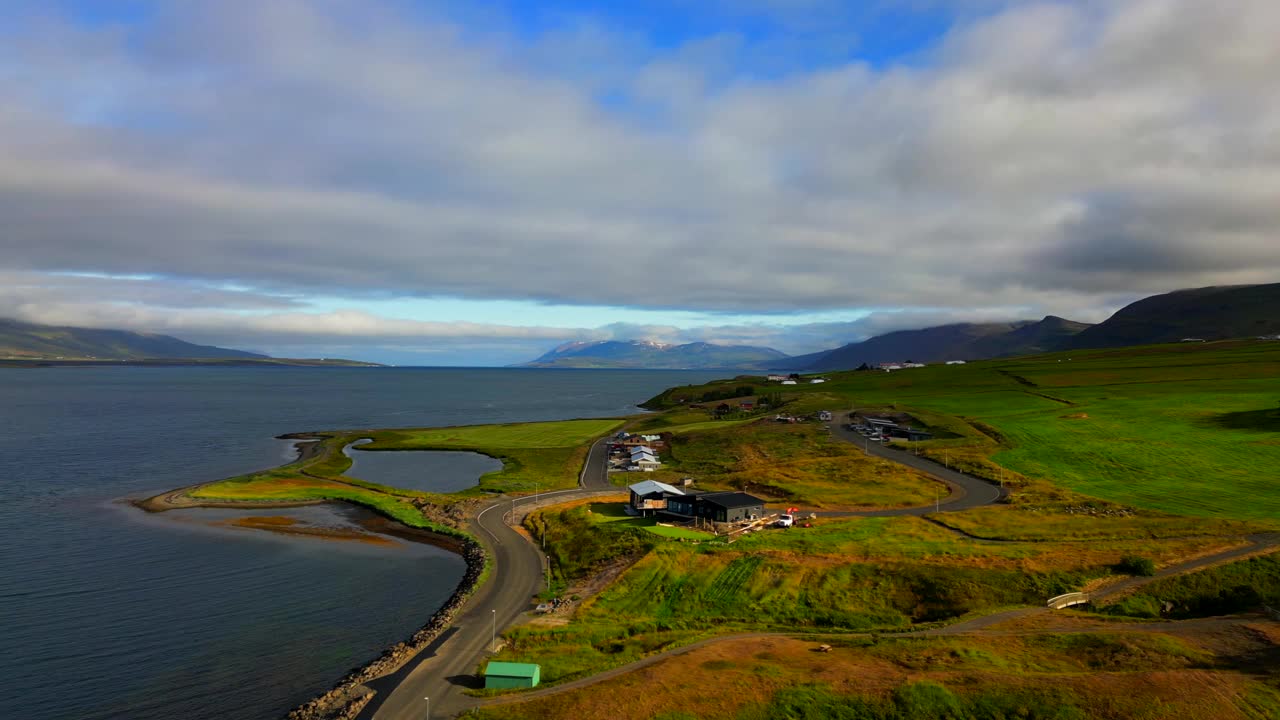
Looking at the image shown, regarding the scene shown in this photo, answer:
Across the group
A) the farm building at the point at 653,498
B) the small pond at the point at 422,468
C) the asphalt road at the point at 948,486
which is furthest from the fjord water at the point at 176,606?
the asphalt road at the point at 948,486

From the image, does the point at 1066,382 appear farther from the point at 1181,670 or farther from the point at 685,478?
the point at 1181,670

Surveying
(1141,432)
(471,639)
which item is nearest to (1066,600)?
(471,639)

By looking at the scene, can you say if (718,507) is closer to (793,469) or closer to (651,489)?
(651,489)

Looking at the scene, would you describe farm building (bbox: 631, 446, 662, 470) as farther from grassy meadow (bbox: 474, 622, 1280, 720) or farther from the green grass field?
grassy meadow (bbox: 474, 622, 1280, 720)

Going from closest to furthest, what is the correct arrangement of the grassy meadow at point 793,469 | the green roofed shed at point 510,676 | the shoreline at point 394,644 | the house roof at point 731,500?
the shoreline at point 394,644 → the green roofed shed at point 510,676 → the house roof at point 731,500 → the grassy meadow at point 793,469

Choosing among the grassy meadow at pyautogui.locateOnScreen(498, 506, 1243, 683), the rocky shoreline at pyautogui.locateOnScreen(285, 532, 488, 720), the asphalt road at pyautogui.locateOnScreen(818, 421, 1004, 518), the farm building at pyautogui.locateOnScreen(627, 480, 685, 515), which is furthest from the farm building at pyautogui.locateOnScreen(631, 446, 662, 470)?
the rocky shoreline at pyautogui.locateOnScreen(285, 532, 488, 720)

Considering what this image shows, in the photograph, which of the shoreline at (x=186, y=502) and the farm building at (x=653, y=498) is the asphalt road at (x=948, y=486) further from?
the shoreline at (x=186, y=502)
